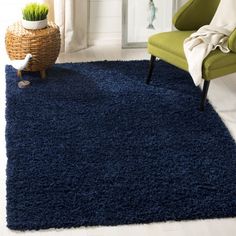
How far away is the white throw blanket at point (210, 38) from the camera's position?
3369 millimetres

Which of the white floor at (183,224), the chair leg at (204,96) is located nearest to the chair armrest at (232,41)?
the chair leg at (204,96)

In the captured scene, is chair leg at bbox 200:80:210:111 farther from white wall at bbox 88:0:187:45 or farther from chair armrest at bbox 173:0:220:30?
white wall at bbox 88:0:187:45

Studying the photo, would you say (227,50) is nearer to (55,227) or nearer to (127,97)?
(127,97)

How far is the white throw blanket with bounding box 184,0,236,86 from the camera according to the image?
3369mm

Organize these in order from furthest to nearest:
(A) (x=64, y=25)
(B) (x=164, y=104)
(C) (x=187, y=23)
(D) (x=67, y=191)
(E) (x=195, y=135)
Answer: (A) (x=64, y=25)
(C) (x=187, y=23)
(B) (x=164, y=104)
(E) (x=195, y=135)
(D) (x=67, y=191)

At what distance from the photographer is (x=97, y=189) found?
2701 mm

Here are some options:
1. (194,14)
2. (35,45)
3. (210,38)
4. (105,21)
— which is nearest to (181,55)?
(210,38)

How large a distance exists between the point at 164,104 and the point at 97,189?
1.07 meters

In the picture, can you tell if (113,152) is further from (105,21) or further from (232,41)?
(105,21)

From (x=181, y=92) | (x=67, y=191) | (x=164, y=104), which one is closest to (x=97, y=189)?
(x=67, y=191)

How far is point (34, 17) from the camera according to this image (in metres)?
3.81

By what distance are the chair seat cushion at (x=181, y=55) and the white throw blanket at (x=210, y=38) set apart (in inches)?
1.5

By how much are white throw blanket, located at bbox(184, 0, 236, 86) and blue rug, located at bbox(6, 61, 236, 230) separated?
32 centimetres

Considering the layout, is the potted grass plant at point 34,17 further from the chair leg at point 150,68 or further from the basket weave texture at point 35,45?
the chair leg at point 150,68
